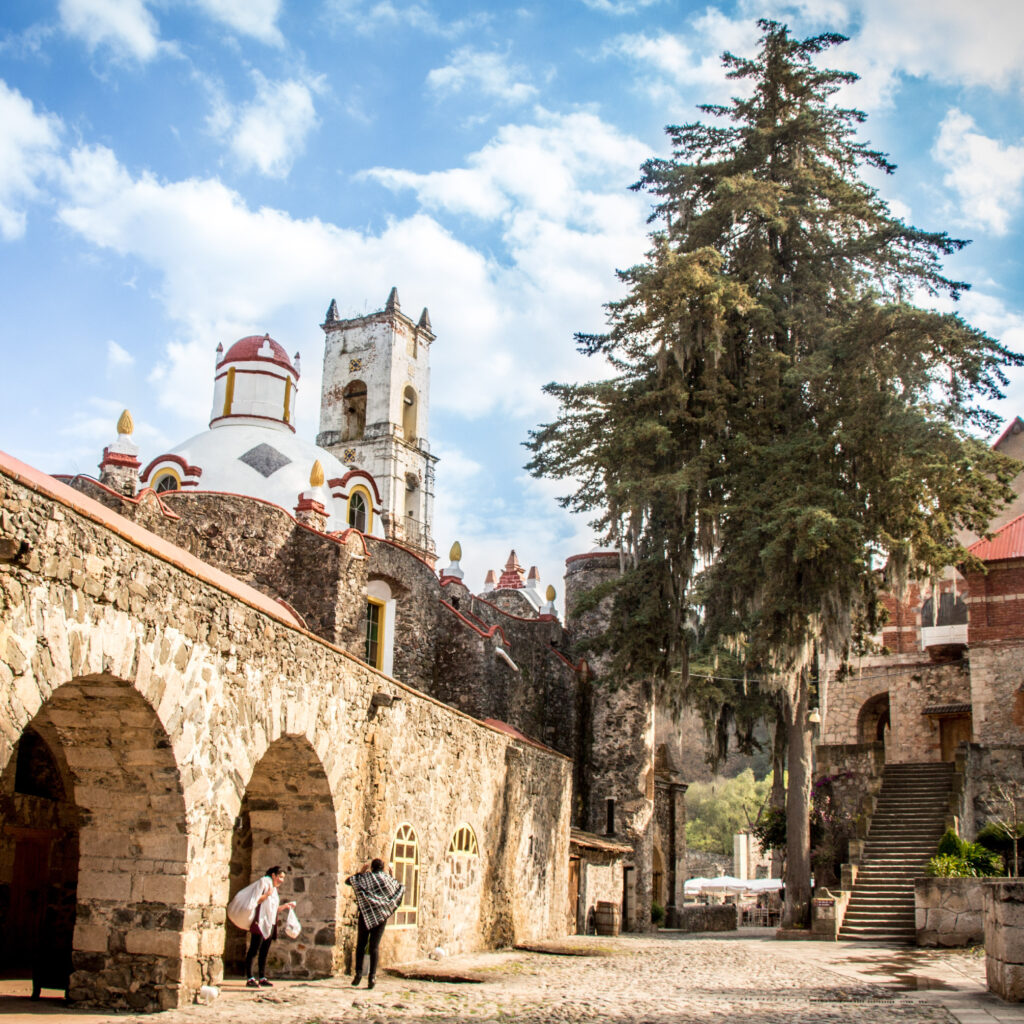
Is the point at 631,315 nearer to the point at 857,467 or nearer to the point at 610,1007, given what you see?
the point at 857,467

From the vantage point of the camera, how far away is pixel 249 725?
28.7ft

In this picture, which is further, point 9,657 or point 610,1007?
point 610,1007

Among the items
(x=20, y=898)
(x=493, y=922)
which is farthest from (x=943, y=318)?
(x=20, y=898)

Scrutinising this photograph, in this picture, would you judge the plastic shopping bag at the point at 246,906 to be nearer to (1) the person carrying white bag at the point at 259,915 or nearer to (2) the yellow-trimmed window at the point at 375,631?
(1) the person carrying white bag at the point at 259,915

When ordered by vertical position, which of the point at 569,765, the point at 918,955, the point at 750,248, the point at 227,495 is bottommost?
the point at 918,955

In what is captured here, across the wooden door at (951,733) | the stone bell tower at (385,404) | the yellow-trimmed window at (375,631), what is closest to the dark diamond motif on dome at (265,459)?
the yellow-trimmed window at (375,631)

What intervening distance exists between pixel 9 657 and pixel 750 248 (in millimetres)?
17745

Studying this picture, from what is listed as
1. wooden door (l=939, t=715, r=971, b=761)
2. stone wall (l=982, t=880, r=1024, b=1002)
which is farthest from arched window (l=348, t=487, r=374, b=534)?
stone wall (l=982, t=880, r=1024, b=1002)

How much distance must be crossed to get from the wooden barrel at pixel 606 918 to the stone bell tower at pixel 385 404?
3043cm

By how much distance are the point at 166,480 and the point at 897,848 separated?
17263 mm

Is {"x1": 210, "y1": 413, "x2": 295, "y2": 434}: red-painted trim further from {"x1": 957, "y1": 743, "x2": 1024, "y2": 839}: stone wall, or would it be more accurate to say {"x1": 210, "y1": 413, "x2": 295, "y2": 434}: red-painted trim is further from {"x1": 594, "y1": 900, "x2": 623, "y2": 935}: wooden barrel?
{"x1": 957, "y1": 743, "x2": 1024, "y2": 839}: stone wall

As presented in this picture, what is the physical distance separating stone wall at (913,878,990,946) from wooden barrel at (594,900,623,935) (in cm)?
625

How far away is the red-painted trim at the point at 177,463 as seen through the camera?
2448 cm

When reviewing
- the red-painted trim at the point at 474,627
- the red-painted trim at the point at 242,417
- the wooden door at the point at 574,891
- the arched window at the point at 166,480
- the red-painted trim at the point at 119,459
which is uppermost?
the red-painted trim at the point at 242,417
